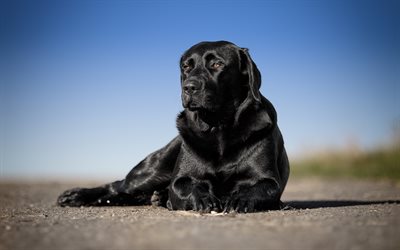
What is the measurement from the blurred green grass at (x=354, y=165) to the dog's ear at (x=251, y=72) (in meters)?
7.55

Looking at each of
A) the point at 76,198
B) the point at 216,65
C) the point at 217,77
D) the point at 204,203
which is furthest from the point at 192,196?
the point at 76,198

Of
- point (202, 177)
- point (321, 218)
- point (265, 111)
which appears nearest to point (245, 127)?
point (265, 111)

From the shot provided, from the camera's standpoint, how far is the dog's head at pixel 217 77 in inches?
236

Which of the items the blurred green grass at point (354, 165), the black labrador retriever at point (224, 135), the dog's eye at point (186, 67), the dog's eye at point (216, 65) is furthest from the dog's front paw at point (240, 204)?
the blurred green grass at point (354, 165)

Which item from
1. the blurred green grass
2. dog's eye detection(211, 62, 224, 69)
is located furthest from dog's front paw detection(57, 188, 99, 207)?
the blurred green grass

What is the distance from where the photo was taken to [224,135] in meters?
6.10

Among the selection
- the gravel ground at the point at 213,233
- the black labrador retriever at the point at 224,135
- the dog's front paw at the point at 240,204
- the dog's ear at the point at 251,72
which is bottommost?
the gravel ground at the point at 213,233

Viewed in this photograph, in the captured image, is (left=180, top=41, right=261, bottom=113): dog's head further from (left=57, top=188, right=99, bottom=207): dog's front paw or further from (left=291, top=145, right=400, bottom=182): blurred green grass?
(left=291, top=145, right=400, bottom=182): blurred green grass

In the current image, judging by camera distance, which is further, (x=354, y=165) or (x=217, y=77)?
(x=354, y=165)

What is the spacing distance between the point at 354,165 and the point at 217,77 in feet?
36.9

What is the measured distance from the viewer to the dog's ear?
6.25 m

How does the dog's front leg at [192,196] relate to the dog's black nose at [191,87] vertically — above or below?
below

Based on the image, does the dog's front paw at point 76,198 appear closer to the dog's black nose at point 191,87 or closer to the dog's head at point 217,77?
the dog's head at point 217,77

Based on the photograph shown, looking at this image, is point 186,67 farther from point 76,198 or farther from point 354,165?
point 354,165
